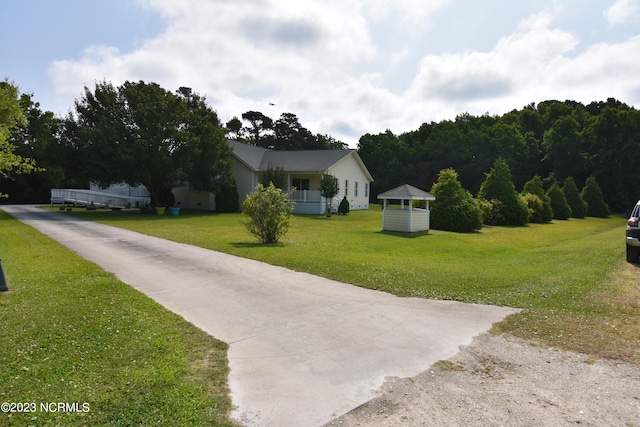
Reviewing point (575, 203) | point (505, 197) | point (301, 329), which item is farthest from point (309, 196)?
point (301, 329)

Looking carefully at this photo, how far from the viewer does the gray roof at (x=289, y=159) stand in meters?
33.4

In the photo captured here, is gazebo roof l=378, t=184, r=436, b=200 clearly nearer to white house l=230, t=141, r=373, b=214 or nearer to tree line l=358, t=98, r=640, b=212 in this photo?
white house l=230, t=141, r=373, b=214

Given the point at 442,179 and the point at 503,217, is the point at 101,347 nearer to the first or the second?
the point at 442,179

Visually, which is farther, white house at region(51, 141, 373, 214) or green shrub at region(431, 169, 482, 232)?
white house at region(51, 141, 373, 214)

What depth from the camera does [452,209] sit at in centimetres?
2192

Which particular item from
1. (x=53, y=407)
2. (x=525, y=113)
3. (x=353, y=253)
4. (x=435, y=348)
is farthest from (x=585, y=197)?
(x=53, y=407)

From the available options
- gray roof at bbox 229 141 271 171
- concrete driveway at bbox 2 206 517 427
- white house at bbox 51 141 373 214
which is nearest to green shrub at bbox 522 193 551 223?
white house at bbox 51 141 373 214

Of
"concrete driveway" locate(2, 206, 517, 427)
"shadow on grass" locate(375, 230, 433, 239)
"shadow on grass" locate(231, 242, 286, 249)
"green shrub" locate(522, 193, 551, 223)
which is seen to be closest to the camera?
"concrete driveway" locate(2, 206, 517, 427)

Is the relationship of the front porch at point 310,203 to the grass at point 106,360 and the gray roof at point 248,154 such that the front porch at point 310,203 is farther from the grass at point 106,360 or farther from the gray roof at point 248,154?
the grass at point 106,360

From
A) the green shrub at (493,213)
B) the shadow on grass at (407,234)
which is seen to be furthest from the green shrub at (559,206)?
the shadow on grass at (407,234)

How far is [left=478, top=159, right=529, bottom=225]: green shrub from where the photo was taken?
27.2 metres

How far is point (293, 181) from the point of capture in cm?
3578

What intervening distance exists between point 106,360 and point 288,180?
1166 inches

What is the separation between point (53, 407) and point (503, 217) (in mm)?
28144
